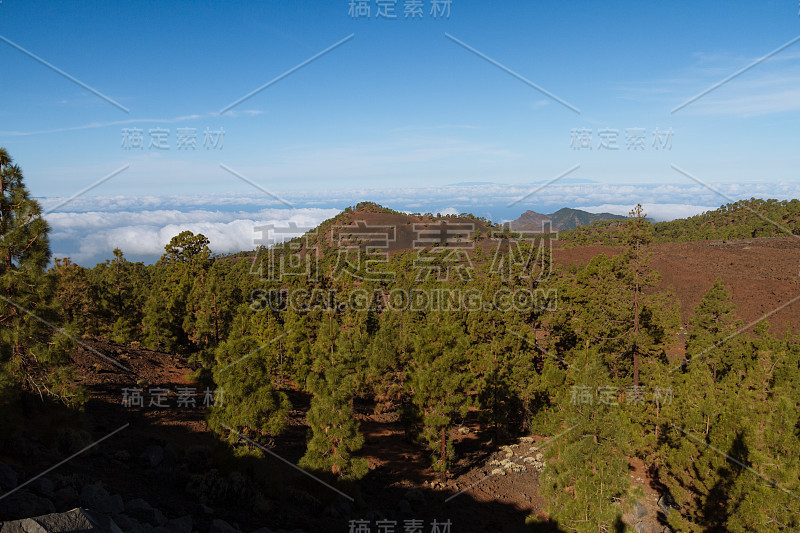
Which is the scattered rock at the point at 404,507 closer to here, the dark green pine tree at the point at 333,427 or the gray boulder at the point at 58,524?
the dark green pine tree at the point at 333,427

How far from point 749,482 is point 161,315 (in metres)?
37.4

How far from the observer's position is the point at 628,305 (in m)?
25.6

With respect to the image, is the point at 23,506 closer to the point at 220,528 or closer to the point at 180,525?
the point at 180,525

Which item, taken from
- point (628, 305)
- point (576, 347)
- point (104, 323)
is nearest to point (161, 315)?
point (104, 323)

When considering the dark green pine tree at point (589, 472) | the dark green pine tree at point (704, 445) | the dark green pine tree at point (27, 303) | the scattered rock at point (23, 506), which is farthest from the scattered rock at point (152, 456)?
the dark green pine tree at point (704, 445)

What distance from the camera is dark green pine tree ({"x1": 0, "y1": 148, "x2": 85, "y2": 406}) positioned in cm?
1337

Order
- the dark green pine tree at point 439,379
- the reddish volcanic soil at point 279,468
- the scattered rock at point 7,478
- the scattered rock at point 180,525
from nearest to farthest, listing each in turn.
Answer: the scattered rock at point 7,478, the scattered rock at point 180,525, the reddish volcanic soil at point 279,468, the dark green pine tree at point 439,379

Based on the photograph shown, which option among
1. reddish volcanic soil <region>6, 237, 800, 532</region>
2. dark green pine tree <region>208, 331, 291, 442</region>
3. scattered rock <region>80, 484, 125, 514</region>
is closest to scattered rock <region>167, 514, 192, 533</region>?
reddish volcanic soil <region>6, 237, 800, 532</region>

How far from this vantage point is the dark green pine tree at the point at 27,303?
13.4 metres

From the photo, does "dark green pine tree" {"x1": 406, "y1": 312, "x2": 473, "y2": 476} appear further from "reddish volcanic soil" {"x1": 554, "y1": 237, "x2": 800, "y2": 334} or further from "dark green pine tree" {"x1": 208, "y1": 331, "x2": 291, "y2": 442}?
"reddish volcanic soil" {"x1": 554, "y1": 237, "x2": 800, "y2": 334}

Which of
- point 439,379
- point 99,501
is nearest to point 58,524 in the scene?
point 99,501

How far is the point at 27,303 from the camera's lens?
13.6 meters

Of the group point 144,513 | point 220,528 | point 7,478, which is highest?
point 7,478

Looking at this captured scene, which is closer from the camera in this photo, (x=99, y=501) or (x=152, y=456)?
(x=99, y=501)
